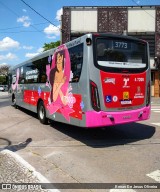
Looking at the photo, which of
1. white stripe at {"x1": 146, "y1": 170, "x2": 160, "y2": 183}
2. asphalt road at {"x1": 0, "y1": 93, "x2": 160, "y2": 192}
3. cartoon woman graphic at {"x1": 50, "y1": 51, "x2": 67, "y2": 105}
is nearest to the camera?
white stripe at {"x1": 146, "y1": 170, "x2": 160, "y2": 183}

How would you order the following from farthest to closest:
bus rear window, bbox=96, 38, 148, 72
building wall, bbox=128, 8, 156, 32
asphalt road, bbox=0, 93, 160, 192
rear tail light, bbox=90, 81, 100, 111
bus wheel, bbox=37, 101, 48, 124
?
building wall, bbox=128, 8, 156, 32 → bus wheel, bbox=37, 101, 48, 124 → bus rear window, bbox=96, 38, 148, 72 → rear tail light, bbox=90, 81, 100, 111 → asphalt road, bbox=0, 93, 160, 192

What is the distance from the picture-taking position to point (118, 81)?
7637 millimetres

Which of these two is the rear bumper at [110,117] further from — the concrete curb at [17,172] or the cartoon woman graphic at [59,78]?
the concrete curb at [17,172]

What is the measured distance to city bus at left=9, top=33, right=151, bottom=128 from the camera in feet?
24.0

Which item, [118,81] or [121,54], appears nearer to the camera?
[118,81]

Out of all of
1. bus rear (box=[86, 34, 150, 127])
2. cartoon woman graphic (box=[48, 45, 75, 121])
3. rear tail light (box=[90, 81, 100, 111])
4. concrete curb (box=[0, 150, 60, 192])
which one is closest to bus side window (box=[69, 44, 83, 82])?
cartoon woman graphic (box=[48, 45, 75, 121])

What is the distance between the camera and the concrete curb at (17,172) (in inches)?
199

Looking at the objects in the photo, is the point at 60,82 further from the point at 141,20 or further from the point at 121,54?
the point at 141,20

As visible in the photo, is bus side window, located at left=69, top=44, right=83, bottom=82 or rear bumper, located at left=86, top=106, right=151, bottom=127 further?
bus side window, located at left=69, top=44, right=83, bottom=82

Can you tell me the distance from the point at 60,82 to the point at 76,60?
4.51ft

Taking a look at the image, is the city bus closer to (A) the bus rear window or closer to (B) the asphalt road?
(A) the bus rear window

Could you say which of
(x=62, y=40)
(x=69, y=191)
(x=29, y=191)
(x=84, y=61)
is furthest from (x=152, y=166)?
(x=62, y=40)

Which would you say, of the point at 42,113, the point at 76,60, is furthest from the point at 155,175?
the point at 42,113

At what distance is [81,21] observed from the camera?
2870 cm
